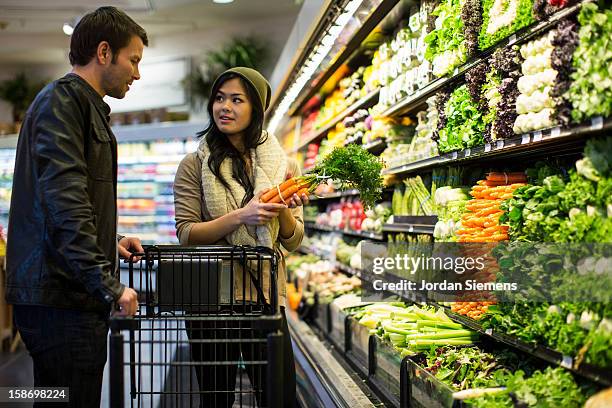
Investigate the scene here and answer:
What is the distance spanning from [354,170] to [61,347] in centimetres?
154

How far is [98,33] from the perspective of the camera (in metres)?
2.49

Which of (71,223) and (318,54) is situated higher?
(318,54)

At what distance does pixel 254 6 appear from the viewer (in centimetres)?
1226

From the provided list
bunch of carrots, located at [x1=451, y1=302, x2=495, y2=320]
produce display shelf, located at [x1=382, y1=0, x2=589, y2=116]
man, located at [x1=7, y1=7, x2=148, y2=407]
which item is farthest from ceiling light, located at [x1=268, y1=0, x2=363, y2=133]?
man, located at [x1=7, y1=7, x2=148, y2=407]

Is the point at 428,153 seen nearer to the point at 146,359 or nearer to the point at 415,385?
the point at 415,385

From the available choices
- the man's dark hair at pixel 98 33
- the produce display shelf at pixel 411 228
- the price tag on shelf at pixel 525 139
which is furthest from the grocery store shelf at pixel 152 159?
the price tag on shelf at pixel 525 139

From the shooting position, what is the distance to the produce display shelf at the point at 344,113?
573cm

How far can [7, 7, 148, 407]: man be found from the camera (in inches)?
88.5

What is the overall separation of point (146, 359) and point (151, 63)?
838 cm

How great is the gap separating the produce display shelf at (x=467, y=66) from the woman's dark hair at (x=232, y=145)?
108 cm

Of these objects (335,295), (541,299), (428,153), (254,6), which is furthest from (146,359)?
(254,6)

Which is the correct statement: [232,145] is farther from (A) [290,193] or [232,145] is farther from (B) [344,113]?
(B) [344,113]

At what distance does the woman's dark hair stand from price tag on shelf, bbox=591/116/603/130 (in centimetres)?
148

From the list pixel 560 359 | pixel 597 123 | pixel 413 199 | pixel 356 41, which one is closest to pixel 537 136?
pixel 597 123
